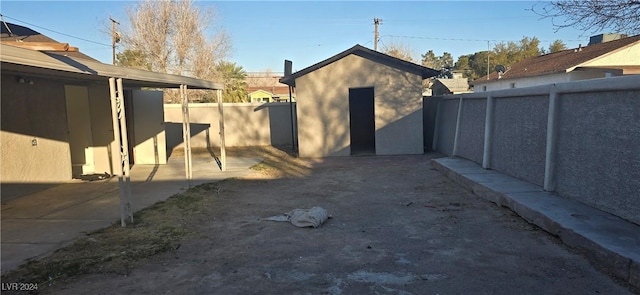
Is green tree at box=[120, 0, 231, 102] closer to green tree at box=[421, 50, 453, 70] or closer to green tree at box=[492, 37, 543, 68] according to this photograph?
green tree at box=[492, 37, 543, 68]

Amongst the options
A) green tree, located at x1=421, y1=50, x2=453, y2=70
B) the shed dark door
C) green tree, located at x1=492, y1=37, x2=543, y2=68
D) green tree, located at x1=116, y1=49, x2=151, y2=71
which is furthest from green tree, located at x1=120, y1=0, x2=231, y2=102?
green tree, located at x1=421, y1=50, x2=453, y2=70

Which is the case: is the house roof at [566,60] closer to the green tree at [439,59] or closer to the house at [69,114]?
the house at [69,114]

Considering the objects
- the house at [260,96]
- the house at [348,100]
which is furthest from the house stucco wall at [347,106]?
the house at [260,96]

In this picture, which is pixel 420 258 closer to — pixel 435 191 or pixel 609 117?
pixel 609 117

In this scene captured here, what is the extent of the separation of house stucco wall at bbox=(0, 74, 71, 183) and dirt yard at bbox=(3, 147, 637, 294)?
3.07 metres

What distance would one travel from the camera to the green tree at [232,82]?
96.6ft

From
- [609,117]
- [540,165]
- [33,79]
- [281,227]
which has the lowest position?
[281,227]

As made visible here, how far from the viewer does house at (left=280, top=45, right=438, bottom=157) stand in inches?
522

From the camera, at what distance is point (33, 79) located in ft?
25.4

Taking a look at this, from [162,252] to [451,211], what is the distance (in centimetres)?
429

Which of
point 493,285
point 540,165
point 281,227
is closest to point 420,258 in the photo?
point 493,285

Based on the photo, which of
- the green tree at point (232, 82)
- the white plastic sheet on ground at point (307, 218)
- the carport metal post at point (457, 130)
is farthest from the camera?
the green tree at point (232, 82)

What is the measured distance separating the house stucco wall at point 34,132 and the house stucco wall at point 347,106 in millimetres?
7219

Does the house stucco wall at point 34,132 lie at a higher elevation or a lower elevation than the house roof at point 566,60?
lower
